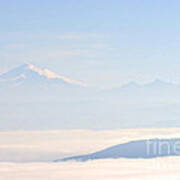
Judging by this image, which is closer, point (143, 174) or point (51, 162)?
point (143, 174)

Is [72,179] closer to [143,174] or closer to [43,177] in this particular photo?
[43,177]

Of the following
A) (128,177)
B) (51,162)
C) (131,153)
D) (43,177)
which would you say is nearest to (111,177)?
(128,177)

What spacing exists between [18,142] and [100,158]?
72.9m

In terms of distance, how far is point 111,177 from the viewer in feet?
222

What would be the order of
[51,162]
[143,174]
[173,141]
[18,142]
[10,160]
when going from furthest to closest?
[18,142] → [173,141] → [10,160] → [51,162] → [143,174]

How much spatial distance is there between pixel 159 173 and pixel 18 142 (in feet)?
341

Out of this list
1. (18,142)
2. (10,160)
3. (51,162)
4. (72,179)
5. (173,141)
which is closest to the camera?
(72,179)

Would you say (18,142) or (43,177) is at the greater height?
(18,142)

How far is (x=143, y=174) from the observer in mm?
71125

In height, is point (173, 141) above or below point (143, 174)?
above

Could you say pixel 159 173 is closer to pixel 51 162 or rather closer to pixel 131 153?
pixel 51 162

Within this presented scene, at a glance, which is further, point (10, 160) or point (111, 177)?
point (10, 160)

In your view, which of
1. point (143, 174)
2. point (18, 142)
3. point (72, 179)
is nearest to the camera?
point (72, 179)

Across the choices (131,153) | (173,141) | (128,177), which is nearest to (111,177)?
(128,177)
